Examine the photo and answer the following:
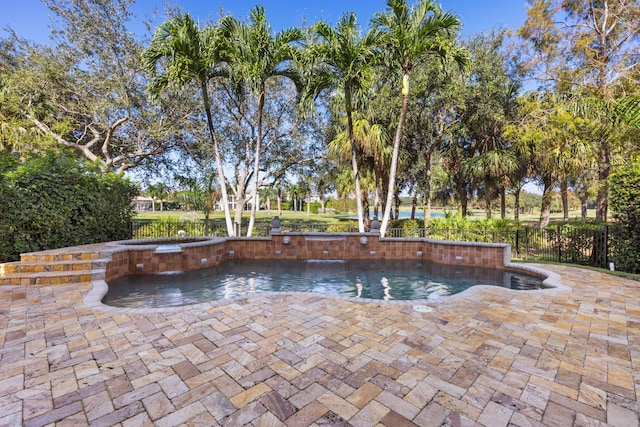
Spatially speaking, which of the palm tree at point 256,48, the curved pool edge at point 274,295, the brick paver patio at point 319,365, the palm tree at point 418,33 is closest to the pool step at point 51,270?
the curved pool edge at point 274,295

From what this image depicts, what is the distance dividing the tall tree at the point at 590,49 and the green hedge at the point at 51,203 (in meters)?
15.7

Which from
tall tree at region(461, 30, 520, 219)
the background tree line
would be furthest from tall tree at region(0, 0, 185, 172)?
tall tree at region(461, 30, 520, 219)

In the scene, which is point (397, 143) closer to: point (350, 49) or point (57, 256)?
point (350, 49)

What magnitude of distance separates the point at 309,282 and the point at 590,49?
42.7 ft

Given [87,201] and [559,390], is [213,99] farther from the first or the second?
[559,390]

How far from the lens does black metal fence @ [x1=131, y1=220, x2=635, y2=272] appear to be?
739 centimetres

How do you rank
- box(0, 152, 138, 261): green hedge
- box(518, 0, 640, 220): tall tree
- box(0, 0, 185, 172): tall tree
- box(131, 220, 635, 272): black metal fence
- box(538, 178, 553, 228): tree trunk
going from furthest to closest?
box(538, 178, 553, 228): tree trunk < box(0, 0, 185, 172): tall tree < box(518, 0, 640, 220): tall tree < box(131, 220, 635, 272): black metal fence < box(0, 152, 138, 261): green hedge

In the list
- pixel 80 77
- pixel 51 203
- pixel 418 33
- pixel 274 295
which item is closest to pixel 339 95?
pixel 418 33

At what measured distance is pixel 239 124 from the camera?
14.5 meters

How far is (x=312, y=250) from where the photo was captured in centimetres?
984

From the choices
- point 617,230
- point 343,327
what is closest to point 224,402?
point 343,327

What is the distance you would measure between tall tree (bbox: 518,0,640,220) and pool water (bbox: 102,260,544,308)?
6.48 meters

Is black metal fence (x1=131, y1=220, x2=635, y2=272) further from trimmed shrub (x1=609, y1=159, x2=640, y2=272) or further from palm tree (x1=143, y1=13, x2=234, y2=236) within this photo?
palm tree (x1=143, y1=13, x2=234, y2=236)

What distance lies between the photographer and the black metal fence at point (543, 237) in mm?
7387
